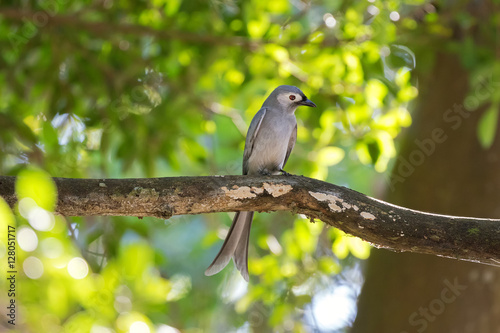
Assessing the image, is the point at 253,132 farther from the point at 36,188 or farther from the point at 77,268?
the point at 36,188

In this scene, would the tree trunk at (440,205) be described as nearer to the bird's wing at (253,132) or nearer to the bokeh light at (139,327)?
the bird's wing at (253,132)

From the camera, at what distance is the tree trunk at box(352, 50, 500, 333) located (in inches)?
187

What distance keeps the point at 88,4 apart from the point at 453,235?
4.30 meters

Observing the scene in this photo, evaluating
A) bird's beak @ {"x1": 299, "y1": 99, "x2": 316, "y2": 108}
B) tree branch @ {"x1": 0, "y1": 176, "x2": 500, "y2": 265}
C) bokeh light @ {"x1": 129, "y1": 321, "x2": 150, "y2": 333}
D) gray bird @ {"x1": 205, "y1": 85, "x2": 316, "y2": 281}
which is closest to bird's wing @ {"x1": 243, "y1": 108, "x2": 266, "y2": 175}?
gray bird @ {"x1": 205, "y1": 85, "x2": 316, "y2": 281}

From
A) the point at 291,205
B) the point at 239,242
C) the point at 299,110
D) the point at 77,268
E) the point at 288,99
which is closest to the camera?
the point at 77,268

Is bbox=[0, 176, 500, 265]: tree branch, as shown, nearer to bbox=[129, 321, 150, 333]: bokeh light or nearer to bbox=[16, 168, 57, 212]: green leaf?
bbox=[129, 321, 150, 333]: bokeh light

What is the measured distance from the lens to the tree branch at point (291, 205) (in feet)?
8.79

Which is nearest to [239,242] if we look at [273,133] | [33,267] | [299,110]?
[273,133]

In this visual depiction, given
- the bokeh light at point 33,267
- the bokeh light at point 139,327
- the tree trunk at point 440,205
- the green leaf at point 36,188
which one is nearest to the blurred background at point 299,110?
the tree trunk at point 440,205

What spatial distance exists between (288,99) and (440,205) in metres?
1.96

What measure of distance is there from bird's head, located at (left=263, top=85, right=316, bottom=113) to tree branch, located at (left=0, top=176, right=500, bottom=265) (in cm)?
185

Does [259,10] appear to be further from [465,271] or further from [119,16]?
[465,271]

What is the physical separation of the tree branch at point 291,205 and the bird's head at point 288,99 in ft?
6.07

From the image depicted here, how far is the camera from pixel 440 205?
523cm
